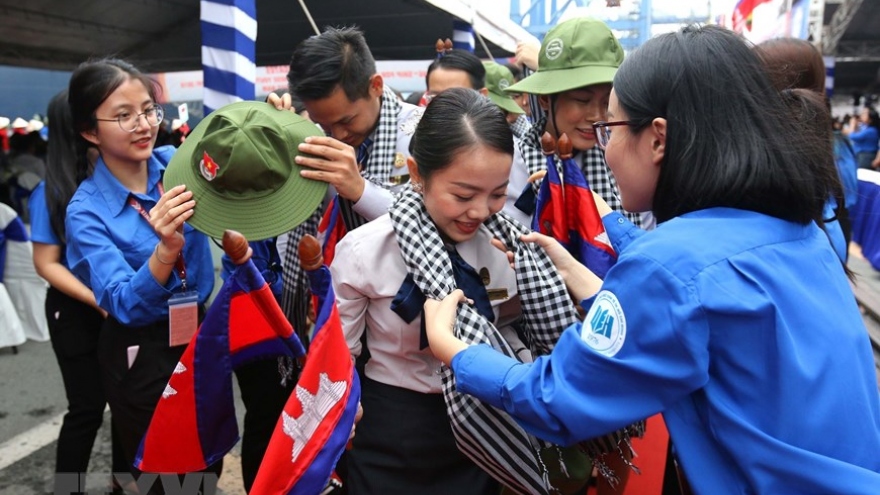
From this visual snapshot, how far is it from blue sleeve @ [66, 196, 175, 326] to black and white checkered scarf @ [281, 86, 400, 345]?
39 centimetres

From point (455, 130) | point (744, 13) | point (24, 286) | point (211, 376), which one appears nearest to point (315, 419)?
point (211, 376)

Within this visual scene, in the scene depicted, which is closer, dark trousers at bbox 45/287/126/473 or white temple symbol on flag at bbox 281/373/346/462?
white temple symbol on flag at bbox 281/373/346/462

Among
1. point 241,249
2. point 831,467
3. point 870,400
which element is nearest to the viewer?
point 831,467

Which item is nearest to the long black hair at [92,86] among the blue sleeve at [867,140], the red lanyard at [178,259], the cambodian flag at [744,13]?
the red lanyard at [178,259]

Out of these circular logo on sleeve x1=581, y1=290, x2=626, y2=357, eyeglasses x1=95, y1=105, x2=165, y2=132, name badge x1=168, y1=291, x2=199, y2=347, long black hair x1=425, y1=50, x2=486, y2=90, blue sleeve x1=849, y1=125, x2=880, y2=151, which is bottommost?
blue sleeve x1=849, y1=125, x2=880, y2=151

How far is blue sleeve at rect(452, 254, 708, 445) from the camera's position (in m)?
1.11

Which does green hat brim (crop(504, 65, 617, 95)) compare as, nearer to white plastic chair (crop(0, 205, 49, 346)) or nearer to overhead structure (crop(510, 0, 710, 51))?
overhead structure (crop(510, 0, 710, 51))

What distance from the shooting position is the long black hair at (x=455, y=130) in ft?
5.82

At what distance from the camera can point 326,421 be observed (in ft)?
5.13

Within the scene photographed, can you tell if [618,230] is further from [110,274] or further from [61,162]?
[61,162]

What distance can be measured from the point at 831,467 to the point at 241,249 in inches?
45.7

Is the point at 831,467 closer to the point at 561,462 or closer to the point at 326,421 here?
the point at 561,462

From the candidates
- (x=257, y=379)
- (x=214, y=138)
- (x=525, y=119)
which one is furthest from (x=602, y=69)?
(x=525, y=119)

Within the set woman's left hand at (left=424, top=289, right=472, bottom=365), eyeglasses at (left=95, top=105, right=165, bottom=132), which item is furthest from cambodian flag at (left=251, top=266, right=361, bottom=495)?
eyeglasses at (left=95, top=105, right=165, bottom=132)
